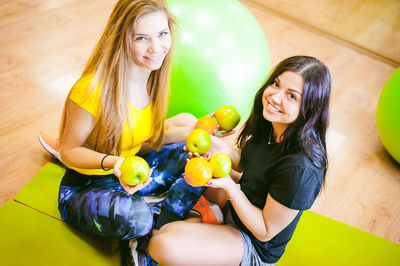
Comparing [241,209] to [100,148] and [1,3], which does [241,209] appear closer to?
[100,148]

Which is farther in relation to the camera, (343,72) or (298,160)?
(343,72)

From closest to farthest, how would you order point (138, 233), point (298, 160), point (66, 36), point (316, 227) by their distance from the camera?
1. point (298, 160)
2. point (138, 233)
3. point (316, 227)
4. point (66, 36)

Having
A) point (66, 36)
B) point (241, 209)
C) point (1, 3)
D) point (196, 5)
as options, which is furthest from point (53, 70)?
point (241, 209)

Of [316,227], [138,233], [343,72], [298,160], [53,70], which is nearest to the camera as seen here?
[298,160]

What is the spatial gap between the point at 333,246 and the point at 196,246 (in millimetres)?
961

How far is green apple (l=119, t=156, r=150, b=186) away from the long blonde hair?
22 cm

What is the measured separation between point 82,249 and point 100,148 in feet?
1.67

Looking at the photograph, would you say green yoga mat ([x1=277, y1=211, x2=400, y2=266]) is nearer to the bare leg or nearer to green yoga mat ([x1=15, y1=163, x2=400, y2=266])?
green yoga mat ([x1=15, y1=163, x2=400, y2=266])

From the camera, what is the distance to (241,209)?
1.57 meters

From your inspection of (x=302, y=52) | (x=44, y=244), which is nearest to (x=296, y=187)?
(x=44, y=244)

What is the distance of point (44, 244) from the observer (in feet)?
6.06

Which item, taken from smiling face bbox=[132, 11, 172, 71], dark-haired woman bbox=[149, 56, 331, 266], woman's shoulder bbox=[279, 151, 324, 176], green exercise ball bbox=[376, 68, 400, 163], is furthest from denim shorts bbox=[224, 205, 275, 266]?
green exercise ball bbox=[376, 68, 400, 163]

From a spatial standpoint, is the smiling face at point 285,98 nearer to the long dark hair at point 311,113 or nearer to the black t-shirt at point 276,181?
the long dark hair at point 311,113

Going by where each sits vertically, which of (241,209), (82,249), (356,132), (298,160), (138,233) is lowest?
(356,132)
